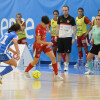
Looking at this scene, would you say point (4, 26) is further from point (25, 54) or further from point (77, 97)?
point (77, 97)

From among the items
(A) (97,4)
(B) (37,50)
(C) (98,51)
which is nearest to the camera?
(B) (37,50)

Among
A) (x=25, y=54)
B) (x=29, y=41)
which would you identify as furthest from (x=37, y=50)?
(x=29, y=41)

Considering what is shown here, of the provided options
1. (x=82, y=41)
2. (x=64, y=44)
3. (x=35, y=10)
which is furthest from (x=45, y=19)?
(x=35, y=10)

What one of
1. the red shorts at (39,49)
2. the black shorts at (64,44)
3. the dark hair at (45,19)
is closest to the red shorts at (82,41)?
the black shorts at (64,44)

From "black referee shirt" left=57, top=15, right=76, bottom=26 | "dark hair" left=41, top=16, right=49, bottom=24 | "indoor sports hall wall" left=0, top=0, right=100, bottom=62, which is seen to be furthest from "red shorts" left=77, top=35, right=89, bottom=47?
"dark hair" left=41, top=16, right=49, bottom=24

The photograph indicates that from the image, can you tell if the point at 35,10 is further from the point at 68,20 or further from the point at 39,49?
the point at 39,49

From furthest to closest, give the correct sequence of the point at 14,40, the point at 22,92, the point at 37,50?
the point at 37,50 → the point at 14,40 → the point at 22,92

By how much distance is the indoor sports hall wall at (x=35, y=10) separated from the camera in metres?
14.4

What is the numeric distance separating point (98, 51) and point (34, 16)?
241 inches

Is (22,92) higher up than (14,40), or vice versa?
(14,40)

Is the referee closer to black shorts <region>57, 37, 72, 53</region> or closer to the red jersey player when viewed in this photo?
black shorts <region>57, 37, 72, 53</region>

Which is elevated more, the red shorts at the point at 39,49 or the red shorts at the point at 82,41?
the red shorts at the point at 82,41

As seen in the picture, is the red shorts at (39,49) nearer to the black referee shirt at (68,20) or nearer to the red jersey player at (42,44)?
the red jersey player at (42,44)

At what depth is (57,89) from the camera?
7457 mm
